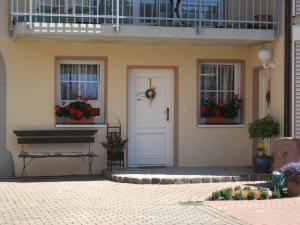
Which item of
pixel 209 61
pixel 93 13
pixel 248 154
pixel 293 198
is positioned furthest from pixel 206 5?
pixel 293 198

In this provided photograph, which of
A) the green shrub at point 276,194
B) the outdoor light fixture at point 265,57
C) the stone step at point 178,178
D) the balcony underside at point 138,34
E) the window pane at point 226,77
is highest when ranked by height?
the balcony underside at point 138,34

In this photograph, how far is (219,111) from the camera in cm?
1423

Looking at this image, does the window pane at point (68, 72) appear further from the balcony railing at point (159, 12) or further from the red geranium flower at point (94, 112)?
the balcony railing at point (159, 12)

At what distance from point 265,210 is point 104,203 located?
8.38 ft

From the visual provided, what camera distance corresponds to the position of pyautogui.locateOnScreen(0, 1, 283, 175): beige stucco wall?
13.2m

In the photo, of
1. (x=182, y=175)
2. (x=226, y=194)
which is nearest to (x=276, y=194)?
(x=226, y=194)

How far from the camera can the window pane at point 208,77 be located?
14.4 meters

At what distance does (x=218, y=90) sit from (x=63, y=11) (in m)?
4.09

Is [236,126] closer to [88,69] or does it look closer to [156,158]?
[156,158]

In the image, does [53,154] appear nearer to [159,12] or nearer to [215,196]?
[159,12]

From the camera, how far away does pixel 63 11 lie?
13531 millimetres

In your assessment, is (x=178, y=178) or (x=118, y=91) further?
(x=118, y=91)

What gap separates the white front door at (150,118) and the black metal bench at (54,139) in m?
1.06

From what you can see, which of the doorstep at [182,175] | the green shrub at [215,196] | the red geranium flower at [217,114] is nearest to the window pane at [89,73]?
the doorstep at [182,175]
